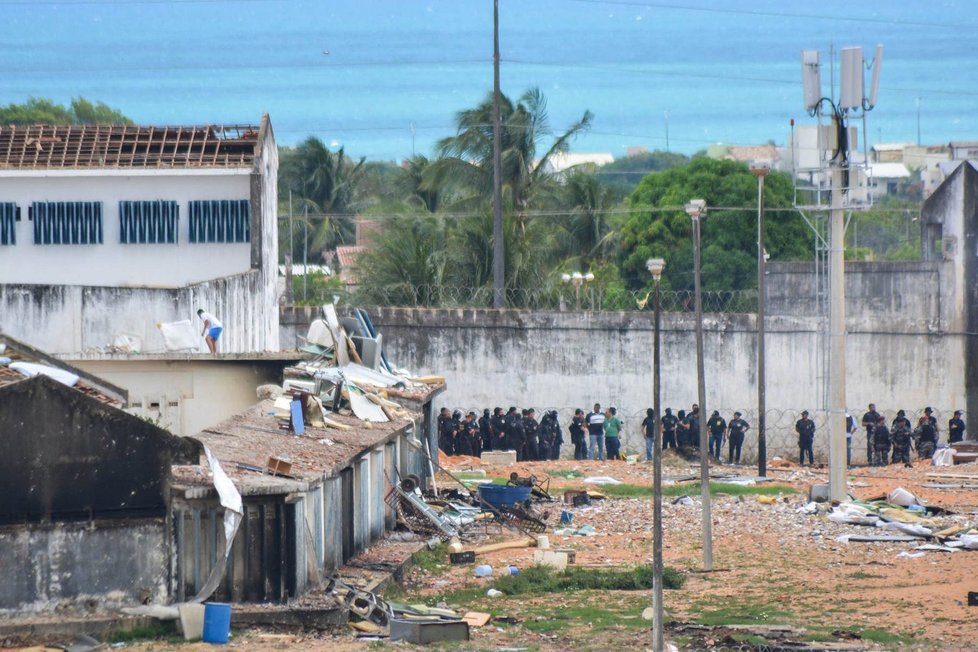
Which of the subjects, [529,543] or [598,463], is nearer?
[529,543]

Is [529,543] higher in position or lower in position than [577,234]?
lower

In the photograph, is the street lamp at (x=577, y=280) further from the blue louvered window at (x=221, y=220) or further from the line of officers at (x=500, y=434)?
the blue louvered window at (x=221, y=220)

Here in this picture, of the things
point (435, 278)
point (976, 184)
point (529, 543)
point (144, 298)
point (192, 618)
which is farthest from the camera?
point (435, 278)

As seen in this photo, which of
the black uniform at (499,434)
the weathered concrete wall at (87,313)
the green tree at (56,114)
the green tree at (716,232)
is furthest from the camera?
the green tree at (56,114)

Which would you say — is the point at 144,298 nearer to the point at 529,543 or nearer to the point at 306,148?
the point at 529,543

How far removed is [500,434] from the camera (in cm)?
3581

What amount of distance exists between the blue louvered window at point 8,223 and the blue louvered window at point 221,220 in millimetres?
3497

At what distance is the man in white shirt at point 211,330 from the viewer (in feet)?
91.2

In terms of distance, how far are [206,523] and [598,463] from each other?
18.1 metres

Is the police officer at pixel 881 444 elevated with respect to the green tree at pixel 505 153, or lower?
lower

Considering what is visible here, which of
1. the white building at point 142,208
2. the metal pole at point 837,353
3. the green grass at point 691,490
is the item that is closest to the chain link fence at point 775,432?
the green grass at point 691,490

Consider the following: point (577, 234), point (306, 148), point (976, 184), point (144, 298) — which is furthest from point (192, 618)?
point (306, 148)

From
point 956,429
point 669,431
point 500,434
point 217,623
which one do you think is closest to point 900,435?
point 956,429

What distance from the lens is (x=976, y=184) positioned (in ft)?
122
